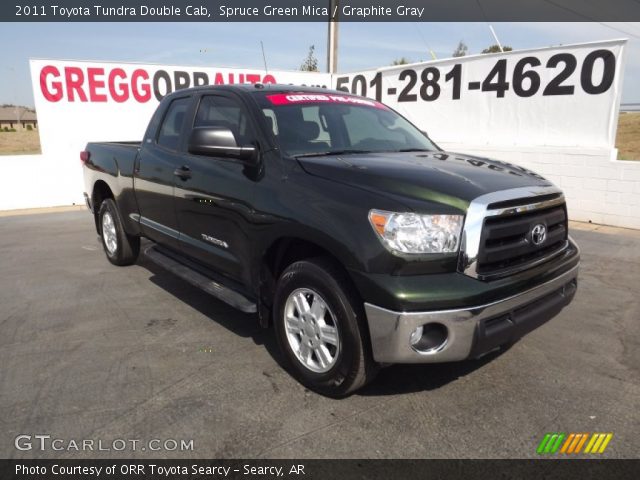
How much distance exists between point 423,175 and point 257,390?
1.63 metres

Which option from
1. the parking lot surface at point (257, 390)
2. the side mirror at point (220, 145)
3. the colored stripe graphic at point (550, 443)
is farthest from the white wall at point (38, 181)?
the colored stripe graphic at point (550, 443)

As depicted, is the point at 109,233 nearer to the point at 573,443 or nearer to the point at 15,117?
the point at 573,443

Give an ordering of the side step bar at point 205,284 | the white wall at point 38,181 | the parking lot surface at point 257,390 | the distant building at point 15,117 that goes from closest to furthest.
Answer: the parking lot surface at point 257,390 → the side step bar at point 205,284 → the white wall at point 38,181 → the distant building at point 15,117

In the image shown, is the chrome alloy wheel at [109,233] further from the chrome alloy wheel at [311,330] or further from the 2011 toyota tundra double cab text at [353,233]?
the chrome alloy wheel at [311,330]

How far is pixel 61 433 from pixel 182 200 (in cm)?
198

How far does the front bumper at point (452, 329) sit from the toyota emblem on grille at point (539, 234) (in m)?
0.35

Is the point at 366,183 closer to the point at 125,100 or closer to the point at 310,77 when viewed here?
the point at 125,100

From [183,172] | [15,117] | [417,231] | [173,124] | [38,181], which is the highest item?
[15,117]

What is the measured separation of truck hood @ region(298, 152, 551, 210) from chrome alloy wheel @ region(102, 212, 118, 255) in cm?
342

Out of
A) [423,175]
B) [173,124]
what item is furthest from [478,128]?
[423,175]

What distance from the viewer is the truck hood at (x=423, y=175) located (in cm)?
264

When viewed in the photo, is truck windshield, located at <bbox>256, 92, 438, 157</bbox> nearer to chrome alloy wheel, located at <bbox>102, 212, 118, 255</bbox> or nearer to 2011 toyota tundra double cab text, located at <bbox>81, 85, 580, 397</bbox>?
2011 toyota tundra double cab text, located at <bbox>81, 85, 580, 397</bbox>

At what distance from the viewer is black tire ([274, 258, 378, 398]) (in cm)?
264

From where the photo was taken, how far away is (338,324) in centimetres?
271
